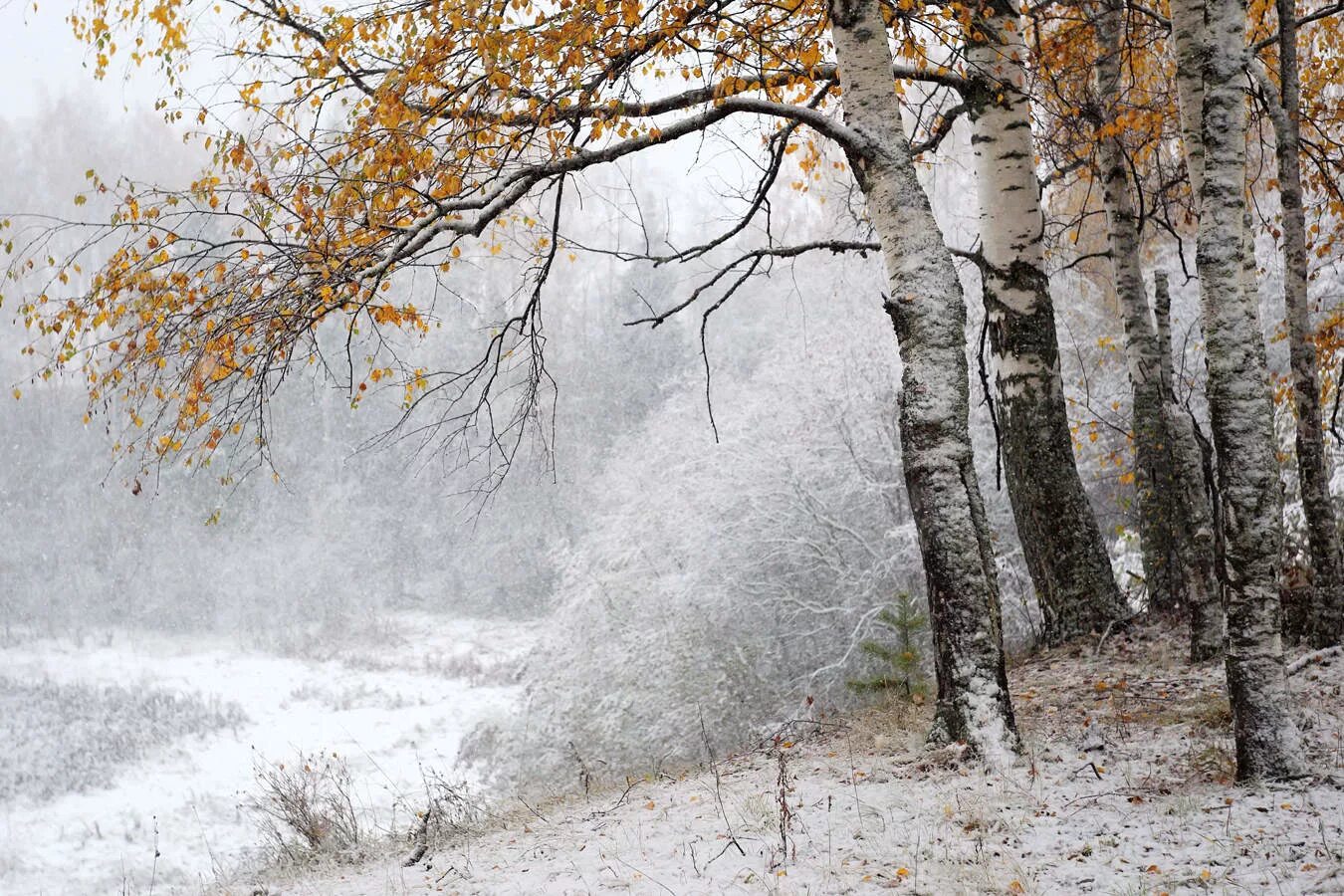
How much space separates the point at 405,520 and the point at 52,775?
18.0 metres

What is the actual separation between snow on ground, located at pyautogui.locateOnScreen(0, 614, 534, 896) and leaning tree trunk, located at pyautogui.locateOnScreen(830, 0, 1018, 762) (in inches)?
157

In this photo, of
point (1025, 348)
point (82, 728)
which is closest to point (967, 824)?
point (1025, 348)

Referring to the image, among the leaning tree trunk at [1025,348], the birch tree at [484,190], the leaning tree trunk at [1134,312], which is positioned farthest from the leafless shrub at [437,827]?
the leaning tree trunk at [1134,312]

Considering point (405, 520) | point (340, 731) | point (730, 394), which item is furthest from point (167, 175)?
point (730, 394)

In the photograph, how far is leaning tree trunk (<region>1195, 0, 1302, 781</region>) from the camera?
9.96 feet

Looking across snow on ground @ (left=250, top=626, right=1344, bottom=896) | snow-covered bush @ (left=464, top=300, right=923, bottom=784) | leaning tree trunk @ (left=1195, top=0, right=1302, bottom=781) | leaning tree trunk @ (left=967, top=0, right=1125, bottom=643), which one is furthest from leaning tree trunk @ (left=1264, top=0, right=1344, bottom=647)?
snow-covered bush @ (left=464, top=300, right=923, bottom=784)

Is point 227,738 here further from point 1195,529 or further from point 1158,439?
point 1195,529

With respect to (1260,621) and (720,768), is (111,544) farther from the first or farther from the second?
(1260,621)

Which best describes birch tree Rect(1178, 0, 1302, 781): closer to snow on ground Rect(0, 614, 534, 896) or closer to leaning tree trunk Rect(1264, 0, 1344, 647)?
leaning tree trunk Rect(1264, 0, 1344, 647)

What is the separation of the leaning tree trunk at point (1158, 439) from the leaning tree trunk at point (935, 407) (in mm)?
2081

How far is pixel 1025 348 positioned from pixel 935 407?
2459 millimetres

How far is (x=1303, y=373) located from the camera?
4.58 m

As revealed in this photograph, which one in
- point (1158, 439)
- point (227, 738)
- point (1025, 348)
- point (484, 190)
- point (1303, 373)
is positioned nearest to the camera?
point (1303, 373)

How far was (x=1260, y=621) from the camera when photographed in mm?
3037
